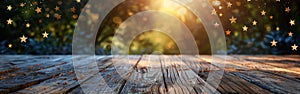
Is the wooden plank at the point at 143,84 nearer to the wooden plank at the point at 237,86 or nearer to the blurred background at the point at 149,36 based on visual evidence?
the wooden plank at the point at 237,86

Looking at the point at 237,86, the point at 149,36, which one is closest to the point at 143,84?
the point at 237,86

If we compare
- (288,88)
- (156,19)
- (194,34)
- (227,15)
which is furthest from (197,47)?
(288,88)

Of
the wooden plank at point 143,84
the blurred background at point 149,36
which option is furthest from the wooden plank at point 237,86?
the blurred background at point 149,36

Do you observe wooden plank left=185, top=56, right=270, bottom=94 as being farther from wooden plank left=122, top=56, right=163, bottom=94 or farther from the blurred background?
the blurred background

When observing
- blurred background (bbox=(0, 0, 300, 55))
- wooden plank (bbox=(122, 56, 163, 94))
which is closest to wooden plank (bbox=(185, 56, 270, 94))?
wooden plank (bbox=(122, 56, 163, 94))

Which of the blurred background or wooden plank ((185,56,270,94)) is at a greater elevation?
the blurred background

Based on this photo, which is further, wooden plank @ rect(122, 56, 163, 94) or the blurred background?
the blurred background

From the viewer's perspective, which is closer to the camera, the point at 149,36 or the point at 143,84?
the point at 143,84

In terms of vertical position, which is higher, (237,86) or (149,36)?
(149,36)

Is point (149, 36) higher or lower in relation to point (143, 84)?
higher

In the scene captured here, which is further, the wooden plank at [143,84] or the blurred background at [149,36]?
the blurred background at [149,36]

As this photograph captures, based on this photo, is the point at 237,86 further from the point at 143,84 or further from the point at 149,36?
the point at 149,36

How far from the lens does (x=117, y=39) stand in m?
5.85

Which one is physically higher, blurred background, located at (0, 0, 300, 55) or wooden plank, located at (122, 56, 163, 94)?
blurred background, located at (0, 0, 300, 55)
